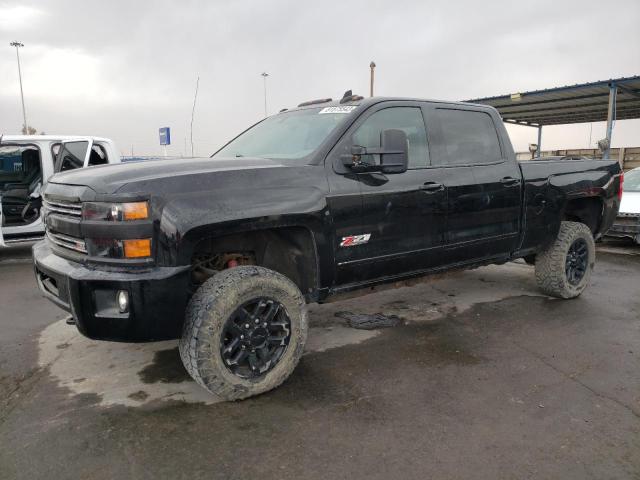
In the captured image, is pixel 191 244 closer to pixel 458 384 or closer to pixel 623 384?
pixel 458 384

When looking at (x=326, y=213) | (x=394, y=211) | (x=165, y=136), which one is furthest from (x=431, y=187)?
(x=165, y=136)

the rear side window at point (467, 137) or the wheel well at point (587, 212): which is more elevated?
the rear side window at point (467, 137)

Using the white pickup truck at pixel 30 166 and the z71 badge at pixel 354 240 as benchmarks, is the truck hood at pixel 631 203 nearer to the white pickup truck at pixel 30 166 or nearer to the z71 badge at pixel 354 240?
the z71 badge at pixel 354 240

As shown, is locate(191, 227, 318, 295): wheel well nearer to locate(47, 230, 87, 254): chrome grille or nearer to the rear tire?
locate(47, 230, 87, 254): chrome grille

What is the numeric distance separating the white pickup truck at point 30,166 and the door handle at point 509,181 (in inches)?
232

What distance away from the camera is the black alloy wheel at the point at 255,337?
2801mm

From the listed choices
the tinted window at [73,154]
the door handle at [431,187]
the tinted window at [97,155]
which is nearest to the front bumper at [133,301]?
the door handle at [431,187]

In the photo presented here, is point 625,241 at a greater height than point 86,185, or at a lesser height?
lesser

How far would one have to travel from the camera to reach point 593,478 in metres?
2.16

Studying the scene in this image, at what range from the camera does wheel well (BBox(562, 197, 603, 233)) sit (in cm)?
500

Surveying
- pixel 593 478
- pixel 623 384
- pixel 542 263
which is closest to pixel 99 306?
pixel 593 478

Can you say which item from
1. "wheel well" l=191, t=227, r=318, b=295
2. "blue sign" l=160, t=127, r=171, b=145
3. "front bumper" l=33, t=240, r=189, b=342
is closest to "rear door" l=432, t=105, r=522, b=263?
"wheel well" l=191, t=227, r=318, b=295

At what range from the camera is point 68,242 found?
2.85 m

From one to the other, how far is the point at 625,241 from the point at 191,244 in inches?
341
